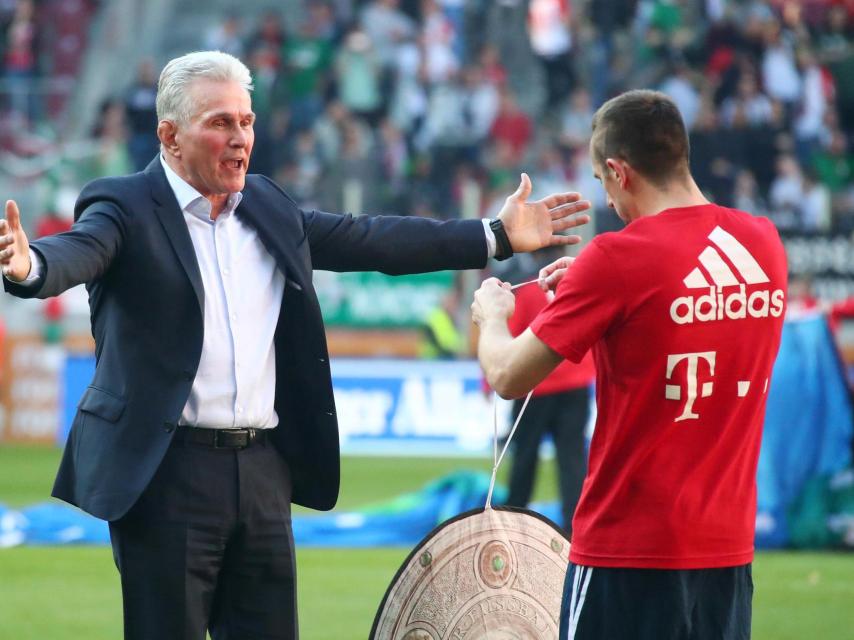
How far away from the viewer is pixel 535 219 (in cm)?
479

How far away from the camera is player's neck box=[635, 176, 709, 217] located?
392cm

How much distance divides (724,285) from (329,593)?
18.1 ft

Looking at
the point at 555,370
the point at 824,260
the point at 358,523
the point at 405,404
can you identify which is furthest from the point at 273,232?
the point at 824,260

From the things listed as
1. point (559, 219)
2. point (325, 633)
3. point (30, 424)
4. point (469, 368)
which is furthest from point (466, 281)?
point (559, 219)

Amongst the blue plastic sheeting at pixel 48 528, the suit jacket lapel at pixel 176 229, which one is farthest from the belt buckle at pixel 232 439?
the blue plastic sheeting at pixel 48 528

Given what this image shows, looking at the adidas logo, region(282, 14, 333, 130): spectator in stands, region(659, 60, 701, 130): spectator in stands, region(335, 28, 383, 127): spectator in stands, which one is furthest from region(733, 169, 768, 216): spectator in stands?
the adidas logo

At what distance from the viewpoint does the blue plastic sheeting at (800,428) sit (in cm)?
1062

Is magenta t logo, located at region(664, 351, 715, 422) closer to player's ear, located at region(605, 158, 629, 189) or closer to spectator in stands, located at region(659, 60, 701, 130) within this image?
player's ear, located at region(605, 158, 629, 189)

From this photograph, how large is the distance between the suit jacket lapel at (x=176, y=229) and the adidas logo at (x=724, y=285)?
1405mm

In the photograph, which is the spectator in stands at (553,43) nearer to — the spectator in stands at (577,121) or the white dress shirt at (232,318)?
the spectator in stands at (577,121)

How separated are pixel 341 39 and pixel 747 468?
19181 mm

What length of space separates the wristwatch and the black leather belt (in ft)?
3.50

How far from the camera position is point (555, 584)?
4.51 meters

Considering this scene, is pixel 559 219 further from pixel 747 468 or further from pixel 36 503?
pixel 36 503
